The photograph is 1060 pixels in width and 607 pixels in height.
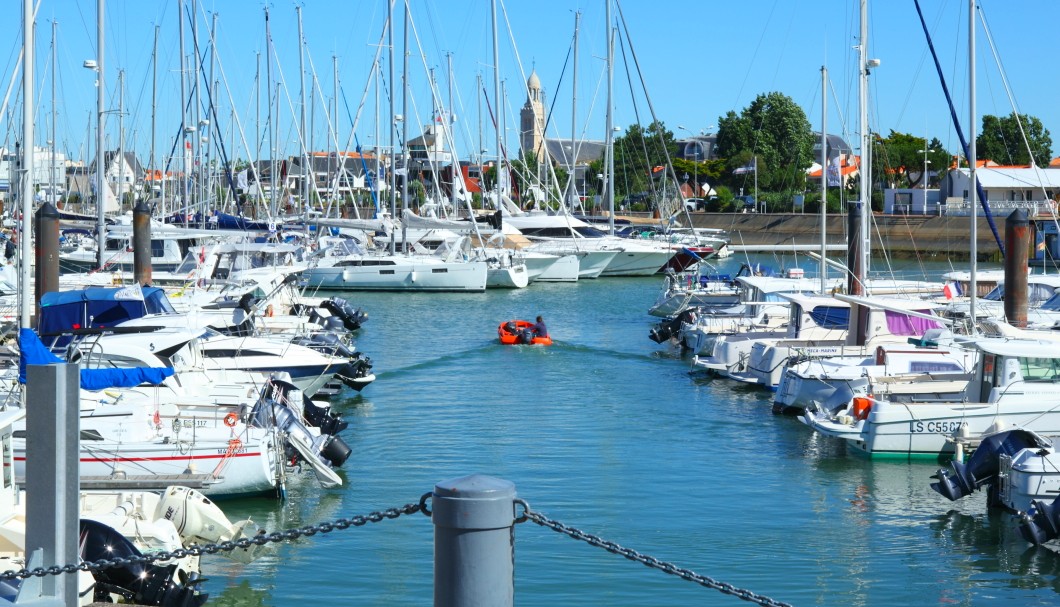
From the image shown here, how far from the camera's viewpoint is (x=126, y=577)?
1190 cm

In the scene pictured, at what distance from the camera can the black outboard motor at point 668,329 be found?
1415 inches

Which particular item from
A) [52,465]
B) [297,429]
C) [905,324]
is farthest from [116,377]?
[905,324]

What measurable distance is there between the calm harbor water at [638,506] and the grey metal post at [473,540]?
8.10 metres

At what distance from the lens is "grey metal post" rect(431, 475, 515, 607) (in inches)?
219

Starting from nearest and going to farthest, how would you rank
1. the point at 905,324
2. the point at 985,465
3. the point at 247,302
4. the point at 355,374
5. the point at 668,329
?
the point at 985,465 → the point at 355,374 → the point at 905,324 → the point at 247,302 → the point at 668,329

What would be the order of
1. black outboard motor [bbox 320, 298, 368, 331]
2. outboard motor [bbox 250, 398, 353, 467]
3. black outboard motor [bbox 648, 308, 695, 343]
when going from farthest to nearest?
black outboard motor [bbox 320, 298, 368, 331], black outboard motor [bbox 648, 308, 695, 343], outboard motor [bbox 250, 398, 353, 467]

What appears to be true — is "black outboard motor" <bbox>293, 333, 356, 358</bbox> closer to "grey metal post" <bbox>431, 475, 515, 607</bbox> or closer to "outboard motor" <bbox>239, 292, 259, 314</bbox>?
"outboard motor" <bbox>239, 292, 259, 314</bbox>

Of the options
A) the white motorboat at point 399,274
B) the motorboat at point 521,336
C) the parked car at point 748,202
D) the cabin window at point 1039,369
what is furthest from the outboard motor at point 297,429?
the parked car at point 748,202

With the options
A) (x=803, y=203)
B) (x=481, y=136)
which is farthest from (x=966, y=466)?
(x=803, y=203)

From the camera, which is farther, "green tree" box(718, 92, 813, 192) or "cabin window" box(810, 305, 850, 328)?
"green tree" box(718, 92, 813, 192)

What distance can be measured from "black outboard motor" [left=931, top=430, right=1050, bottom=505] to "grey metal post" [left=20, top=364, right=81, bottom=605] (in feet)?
40.5

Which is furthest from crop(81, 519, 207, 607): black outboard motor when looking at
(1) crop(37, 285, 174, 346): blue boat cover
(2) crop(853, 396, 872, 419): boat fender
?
(2) crop(853, 396, 872, 419): boat fender

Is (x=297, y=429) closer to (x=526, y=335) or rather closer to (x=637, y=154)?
(x=526, y=335)

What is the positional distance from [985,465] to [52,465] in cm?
1287
